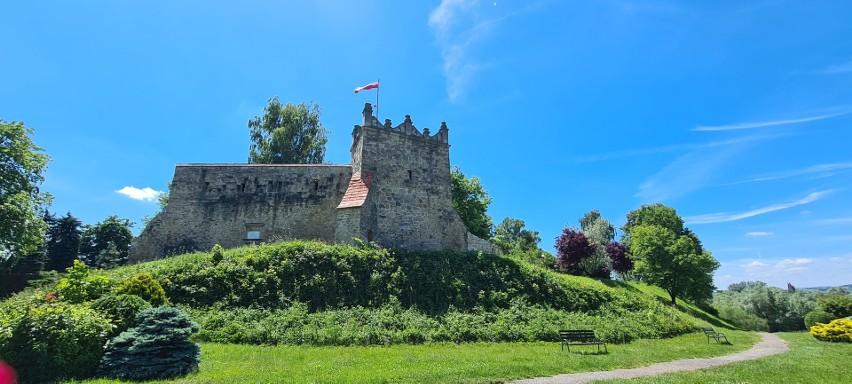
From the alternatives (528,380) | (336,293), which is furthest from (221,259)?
(528,380)

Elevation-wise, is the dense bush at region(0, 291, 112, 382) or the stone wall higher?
the stone wall

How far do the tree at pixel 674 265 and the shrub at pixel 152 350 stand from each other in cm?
3054

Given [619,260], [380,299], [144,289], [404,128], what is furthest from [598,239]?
[144,289]

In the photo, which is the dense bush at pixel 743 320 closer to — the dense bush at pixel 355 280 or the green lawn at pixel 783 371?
the dense bush at pixel 355 280

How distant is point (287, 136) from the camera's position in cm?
3509

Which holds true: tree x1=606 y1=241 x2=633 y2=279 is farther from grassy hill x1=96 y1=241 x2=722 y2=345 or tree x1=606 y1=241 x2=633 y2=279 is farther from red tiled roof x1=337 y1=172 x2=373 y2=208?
red tiled roof x1=337 y1=172 x2=373 y2=208

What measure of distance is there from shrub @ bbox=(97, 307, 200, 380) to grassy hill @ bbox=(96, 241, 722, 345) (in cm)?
304

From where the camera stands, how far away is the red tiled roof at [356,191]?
19.1 metres

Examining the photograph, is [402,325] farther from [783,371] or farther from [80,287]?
[783,371]

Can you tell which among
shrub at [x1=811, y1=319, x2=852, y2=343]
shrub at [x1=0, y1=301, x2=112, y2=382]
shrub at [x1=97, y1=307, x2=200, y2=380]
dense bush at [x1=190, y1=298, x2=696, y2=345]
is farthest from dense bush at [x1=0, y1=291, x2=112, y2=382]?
shrub at [x1=811, y1=319, x2=852, y2=343]

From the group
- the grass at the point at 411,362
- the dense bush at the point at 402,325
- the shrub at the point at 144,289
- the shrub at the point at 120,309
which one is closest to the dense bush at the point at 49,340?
the shrub at the point at 120,309

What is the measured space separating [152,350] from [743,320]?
3714 centimetres

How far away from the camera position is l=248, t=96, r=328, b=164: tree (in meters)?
34.8

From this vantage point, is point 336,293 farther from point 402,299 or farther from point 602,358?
point 602,358
